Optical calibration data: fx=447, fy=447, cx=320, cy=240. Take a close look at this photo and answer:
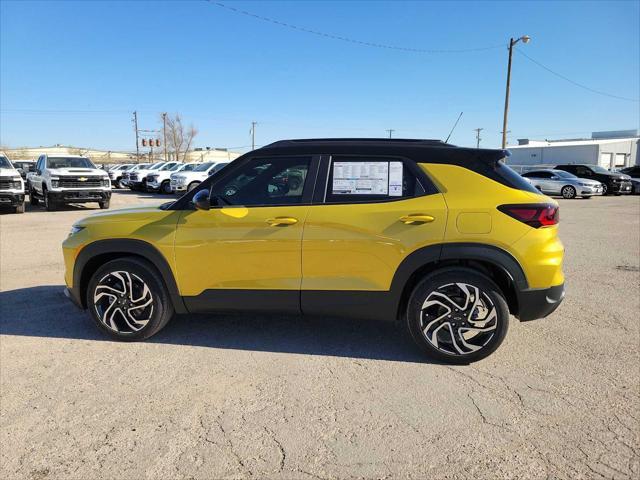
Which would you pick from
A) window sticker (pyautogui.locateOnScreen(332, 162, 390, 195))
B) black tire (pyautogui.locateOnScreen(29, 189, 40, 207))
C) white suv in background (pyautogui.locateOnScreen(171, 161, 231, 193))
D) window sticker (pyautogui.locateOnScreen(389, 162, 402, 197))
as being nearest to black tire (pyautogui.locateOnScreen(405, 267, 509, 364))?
window sticker (pyautogui.locateOnScreen(389, 162, 402, 197))

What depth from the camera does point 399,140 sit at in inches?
150

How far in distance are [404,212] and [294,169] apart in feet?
3.20

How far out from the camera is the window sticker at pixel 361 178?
353cm

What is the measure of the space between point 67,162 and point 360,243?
15.7 meters

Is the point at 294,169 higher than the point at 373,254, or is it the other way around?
the point at 294,169

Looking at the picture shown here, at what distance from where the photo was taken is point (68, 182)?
1495 cm

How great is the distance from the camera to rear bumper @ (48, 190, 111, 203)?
48.5 feet

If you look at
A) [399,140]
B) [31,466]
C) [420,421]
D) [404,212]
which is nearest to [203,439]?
[31,466]

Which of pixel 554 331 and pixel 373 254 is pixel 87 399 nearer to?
pixel 373 254

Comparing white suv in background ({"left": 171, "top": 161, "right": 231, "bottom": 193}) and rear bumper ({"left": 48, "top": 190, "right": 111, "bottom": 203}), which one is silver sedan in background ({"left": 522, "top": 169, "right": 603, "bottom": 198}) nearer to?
white suv in background ({"left": 171, "top": 161, "right": 231, "bottom": 193})

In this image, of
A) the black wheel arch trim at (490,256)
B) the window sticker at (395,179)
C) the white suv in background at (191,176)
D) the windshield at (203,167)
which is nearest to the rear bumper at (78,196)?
the white suv in background at (191,176)

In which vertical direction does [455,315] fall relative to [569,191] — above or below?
below

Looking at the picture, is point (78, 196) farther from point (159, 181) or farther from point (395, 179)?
point (395, 179)

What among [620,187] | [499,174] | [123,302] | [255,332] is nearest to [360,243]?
[499,174]
